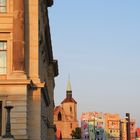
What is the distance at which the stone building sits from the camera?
40312 mm

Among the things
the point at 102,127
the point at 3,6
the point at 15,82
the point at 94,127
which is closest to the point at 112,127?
the point at 102,127

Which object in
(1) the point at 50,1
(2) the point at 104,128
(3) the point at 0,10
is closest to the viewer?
(3) the point at 0,10

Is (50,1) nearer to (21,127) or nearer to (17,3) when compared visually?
(17,3)

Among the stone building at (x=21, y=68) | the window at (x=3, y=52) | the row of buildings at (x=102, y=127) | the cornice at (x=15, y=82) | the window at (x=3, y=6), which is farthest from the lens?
the row of buildings at (x=102, y=127)

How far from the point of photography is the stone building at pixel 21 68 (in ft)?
132

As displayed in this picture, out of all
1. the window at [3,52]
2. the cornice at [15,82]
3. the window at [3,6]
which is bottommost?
the cornice at [15,82]

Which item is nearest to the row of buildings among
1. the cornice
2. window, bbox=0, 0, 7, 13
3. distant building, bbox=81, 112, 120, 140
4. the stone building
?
distant building, bbox=81, 112, 120, 140

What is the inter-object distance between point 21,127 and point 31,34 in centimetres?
702

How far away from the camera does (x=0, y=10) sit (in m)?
42.7

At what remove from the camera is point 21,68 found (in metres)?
41.2

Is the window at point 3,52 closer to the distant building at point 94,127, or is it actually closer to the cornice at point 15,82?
the cornice at point 15,82

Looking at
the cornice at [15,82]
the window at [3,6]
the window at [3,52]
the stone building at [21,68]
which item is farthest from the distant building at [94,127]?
the cornice at [15,82]

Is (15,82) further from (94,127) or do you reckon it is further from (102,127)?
(102,127)

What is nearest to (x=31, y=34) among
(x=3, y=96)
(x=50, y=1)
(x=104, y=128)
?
(x=3, y=96)
